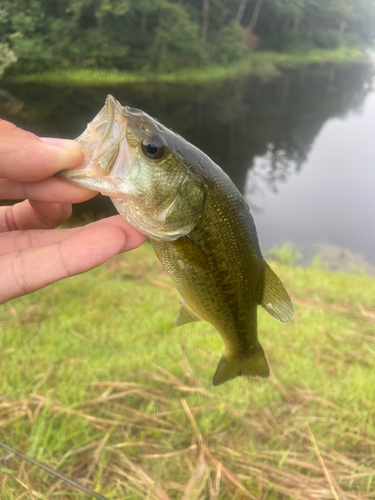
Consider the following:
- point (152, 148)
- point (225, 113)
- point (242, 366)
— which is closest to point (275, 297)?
point (242, 366)

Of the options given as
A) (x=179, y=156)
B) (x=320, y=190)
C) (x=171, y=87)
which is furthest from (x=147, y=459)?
(x=171, y=87)

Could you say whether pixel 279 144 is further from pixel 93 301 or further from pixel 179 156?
pixel 179 156

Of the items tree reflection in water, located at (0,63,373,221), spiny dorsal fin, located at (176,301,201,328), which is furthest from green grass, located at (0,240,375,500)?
tree reflection in water, located at (0,63,373,221)

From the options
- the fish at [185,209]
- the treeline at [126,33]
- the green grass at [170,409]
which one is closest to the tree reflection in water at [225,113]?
the treeline at [126,33]

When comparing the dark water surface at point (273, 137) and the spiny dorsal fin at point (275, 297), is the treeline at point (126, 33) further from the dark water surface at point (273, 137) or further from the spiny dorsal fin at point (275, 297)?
the spiny dorsal fin at point (275, 297)

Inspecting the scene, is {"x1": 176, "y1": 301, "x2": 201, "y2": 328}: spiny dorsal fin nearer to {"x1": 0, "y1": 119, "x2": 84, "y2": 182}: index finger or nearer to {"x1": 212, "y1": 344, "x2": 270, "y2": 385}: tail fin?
{"x1": 212, "y1": 344, "x2": 270, "y2": 385}: tail fin

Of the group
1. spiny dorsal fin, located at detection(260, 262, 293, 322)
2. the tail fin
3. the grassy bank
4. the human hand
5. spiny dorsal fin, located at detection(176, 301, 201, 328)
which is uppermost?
the human hand
